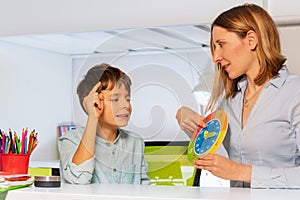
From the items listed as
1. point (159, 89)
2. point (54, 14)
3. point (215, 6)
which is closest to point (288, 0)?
point (215, 6)

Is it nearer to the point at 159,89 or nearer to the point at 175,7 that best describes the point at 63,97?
the point at 175,7

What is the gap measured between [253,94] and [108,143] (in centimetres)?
33

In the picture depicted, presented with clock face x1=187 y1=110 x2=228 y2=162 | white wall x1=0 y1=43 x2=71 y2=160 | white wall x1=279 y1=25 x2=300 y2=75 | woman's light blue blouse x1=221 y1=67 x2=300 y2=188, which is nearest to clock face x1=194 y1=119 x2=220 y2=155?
clock face x1=187 y1=110 x2=228 y2=162

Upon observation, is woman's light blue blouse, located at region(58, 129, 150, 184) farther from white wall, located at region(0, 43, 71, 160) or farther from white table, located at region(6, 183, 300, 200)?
white wall, located at region(0, 43, 71, 160)

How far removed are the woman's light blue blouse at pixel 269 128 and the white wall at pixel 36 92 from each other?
0.83 metres

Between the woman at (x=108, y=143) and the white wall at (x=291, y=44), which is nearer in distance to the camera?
the woman at (x=108, y=143)

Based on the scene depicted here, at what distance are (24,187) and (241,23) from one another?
543mm

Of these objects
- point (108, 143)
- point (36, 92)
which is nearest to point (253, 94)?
point (108, 143)

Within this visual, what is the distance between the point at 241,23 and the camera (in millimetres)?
1068

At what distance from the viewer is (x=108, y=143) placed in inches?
42.1

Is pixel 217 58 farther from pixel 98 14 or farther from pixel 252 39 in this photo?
pixel 98 14

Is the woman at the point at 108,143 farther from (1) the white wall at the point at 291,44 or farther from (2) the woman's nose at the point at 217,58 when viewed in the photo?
(1) the white wall at the point at 291,44

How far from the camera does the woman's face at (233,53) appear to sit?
1.06 metres

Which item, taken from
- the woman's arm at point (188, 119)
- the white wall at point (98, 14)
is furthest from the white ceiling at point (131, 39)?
the woman's arm at point (188, 119)
